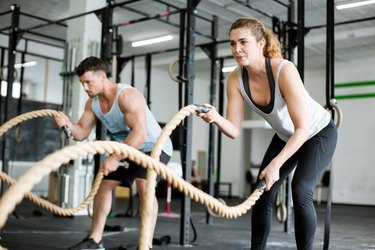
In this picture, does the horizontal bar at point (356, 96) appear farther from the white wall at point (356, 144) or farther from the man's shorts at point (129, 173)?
the man's shorts at point (129, 173)

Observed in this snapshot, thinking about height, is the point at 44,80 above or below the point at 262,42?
above

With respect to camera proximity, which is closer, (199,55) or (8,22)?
(8,22)

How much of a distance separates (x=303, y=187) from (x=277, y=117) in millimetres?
337

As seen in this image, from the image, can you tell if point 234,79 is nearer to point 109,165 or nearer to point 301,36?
point 109,165

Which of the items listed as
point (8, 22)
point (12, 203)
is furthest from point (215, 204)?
point (8, 22)

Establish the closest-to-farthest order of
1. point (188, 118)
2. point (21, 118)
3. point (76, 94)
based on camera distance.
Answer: point (21, 118)
point (188, 118)
point (76, 94)

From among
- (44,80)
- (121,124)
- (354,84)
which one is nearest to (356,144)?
(354,84)

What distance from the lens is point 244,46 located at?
2.02m

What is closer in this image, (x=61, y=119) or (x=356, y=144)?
(x=61, y=119)

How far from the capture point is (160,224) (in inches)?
217

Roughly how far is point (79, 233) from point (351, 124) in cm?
837

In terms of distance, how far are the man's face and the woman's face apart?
1.21 meters

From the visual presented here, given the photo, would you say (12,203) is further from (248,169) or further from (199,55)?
(248,169)

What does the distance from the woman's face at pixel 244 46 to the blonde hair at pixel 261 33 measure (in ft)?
0.07
